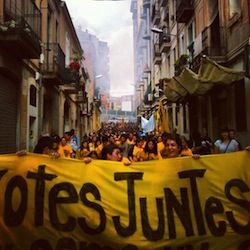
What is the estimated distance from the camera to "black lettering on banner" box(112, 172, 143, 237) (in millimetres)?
4531

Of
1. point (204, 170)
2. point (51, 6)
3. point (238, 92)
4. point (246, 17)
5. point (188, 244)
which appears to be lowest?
point (188, 244)

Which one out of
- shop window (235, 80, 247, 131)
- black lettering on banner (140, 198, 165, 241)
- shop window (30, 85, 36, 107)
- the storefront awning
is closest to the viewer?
black lettering on banner (140, 198, 165, 241)

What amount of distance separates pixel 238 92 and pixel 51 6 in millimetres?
10068

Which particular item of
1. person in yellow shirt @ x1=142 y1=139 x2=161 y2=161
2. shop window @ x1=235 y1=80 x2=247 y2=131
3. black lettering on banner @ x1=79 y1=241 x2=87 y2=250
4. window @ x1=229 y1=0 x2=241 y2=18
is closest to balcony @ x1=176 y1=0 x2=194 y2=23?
window @ x1=229 y1=0 x2=241 y2=18

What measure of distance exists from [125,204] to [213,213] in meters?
0.99

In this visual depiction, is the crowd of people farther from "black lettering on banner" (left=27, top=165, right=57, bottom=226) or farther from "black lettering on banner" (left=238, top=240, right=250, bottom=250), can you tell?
"black lettering on banner" (left=238, top=240, right=250, bottom=250)

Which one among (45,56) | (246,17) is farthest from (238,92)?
(45,56)

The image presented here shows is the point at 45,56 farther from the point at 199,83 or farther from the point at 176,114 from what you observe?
the point at 176,114

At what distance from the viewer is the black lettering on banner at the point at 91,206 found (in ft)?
14.8

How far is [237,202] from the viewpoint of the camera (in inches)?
186

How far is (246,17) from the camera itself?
11.9 m

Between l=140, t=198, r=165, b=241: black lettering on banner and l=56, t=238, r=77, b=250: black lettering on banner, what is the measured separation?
30.6 inches

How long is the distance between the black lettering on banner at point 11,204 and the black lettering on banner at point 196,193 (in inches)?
71.5

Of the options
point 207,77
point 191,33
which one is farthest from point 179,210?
point 191,33
